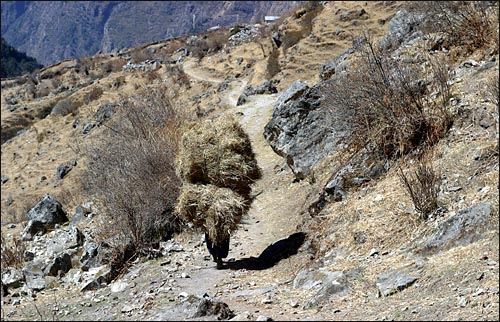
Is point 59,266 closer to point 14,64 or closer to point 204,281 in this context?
point 204,281

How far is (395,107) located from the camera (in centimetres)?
953

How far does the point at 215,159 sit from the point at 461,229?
4075 millimetres

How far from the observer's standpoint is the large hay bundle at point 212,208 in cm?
867

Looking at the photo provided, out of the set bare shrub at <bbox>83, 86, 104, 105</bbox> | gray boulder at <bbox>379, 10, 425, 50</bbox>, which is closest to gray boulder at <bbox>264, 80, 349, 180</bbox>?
gray boulder at <bbox>379, 10, 425, 50</bbox>

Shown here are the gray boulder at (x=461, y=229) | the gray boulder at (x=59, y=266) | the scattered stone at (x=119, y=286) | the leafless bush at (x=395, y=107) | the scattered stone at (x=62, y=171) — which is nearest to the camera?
the gray boulder at (x=461, y=229)

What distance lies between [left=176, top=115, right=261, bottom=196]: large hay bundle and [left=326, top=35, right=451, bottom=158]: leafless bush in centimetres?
247

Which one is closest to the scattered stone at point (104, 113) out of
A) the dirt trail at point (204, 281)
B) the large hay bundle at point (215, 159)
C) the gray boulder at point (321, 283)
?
the dirt trail at point (204, 281)

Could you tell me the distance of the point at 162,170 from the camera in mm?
12656

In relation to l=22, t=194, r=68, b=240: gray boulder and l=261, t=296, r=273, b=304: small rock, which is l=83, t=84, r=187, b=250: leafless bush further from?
l=261, t=296, r=273, b=304: small rock

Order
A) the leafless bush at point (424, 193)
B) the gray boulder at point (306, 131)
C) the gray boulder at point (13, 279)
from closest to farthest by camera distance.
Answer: the leafless bush at point (424, 193)
the gray boulder at point (13, 279)
the gray boulder at point (306, 131)

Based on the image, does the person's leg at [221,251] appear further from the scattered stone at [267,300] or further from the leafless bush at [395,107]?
the leafless bush at [395,107]

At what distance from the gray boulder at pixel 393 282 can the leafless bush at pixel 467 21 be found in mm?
6373

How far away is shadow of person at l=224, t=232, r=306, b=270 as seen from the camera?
920cm

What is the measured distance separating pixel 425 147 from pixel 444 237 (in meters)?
2.91
